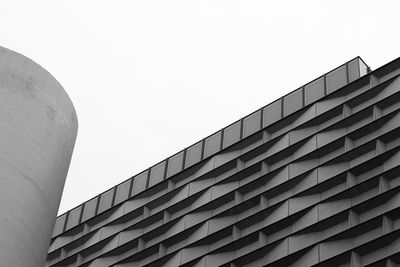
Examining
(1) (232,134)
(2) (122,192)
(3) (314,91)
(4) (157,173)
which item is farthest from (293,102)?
(2) (122,192)

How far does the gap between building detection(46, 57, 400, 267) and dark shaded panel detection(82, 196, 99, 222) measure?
0.44ft

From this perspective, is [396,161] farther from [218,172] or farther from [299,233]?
[218,172]

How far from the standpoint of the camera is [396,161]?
47.9m

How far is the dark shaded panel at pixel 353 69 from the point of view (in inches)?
2164

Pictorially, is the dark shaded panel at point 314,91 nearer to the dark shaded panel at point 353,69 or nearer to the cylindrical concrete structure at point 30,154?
the dark shaded panel at point 353,69

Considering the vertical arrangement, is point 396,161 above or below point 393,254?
above

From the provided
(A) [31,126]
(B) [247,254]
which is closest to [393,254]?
(B) [247,254]

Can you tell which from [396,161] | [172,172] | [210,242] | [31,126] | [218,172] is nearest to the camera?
[31,126]

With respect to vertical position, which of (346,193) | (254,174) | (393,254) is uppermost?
(254,174)

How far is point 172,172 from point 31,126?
62.4 ft

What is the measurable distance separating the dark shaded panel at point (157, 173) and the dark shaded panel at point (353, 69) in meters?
12.8

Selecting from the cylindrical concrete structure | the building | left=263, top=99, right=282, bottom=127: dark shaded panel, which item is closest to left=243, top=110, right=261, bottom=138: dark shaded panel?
the building

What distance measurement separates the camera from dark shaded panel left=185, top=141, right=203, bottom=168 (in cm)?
6053

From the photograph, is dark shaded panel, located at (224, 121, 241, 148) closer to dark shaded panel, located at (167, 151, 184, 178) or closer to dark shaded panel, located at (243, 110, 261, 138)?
dark shaded panel, located at (243, 110, 261, 138)
